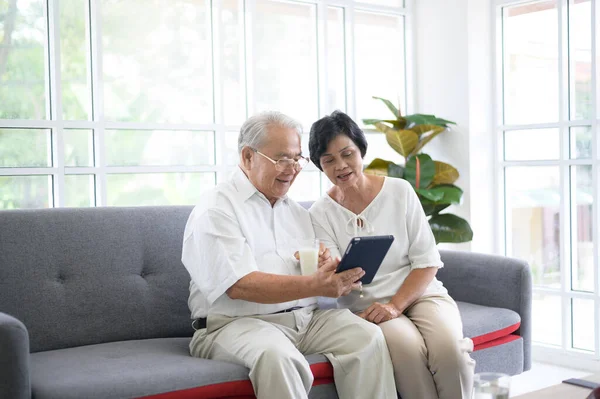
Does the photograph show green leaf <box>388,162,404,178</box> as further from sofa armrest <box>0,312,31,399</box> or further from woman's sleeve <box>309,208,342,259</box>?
sofa armrest <box>0,312,31,399</box>

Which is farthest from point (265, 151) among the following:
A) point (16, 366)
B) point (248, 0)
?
point (248, 0)

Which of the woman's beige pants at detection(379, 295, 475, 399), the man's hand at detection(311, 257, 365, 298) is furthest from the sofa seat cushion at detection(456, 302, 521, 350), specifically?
the man's hand at detection(311, 257, 365, 298)

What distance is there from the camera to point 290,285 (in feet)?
7.45

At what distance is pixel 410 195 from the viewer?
8.89 feet

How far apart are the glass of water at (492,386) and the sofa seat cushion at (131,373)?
85cm

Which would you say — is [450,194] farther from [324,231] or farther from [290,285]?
[290,285]

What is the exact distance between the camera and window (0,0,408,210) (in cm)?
315

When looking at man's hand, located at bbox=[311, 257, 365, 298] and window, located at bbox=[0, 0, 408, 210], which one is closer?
man's hand, located at bbox=[311, 257, 365, 298]

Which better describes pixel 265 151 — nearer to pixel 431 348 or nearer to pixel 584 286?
pixel 431 348

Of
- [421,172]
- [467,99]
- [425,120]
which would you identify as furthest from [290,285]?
[467,99]

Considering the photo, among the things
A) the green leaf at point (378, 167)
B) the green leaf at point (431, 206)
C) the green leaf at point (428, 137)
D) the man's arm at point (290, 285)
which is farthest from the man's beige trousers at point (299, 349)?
the green leaf at point (428, 137)

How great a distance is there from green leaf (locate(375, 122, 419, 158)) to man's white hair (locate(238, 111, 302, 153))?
154 cm

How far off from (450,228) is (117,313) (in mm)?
2033

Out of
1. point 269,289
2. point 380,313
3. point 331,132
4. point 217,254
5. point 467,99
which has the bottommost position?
point 380,313
